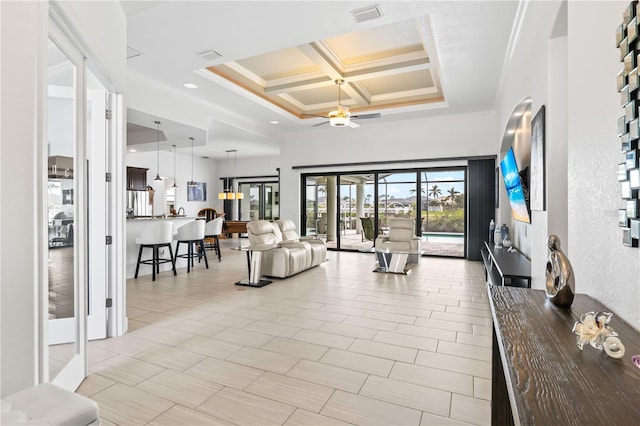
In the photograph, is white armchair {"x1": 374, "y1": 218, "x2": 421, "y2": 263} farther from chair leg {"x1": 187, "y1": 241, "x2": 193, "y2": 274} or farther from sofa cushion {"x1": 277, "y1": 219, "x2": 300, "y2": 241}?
chair leg {"x1": 187, "y1": 241, "x2": 193, "y2": 274}

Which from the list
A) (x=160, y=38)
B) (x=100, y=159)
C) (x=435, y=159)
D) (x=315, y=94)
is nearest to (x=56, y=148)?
(x=100, y=159)

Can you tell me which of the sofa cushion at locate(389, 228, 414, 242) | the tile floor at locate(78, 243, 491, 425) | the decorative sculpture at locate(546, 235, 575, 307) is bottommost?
the tile floor at locate(78, 243, 491, 425)

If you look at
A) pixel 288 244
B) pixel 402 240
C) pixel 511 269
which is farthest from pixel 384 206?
pixel 511 269

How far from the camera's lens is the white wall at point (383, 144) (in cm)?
734

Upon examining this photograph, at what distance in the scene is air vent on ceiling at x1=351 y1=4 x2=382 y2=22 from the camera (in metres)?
3.41

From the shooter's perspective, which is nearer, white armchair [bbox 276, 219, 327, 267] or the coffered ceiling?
the coffered ceiling

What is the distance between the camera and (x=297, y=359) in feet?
8.77

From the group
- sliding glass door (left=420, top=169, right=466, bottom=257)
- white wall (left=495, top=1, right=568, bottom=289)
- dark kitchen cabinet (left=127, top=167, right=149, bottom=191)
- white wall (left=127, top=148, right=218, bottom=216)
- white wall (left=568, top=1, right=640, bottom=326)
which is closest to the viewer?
white wall (left=568, top=1, right=640, bottom=326)

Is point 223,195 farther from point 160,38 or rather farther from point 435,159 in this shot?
point 160,38

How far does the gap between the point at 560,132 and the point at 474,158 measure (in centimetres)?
526

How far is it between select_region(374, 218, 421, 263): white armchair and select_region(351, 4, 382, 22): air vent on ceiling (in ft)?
14.0

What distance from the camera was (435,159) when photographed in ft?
25.4

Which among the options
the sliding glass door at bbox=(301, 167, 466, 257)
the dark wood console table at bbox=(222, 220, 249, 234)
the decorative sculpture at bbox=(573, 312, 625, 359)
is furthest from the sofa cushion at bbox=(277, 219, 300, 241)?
the decorative sculpture at bbox=(573, 312, 625, 359)

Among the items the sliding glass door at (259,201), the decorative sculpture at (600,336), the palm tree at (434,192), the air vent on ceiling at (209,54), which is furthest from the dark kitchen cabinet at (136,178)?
the decorative sculpture at (600,336)
